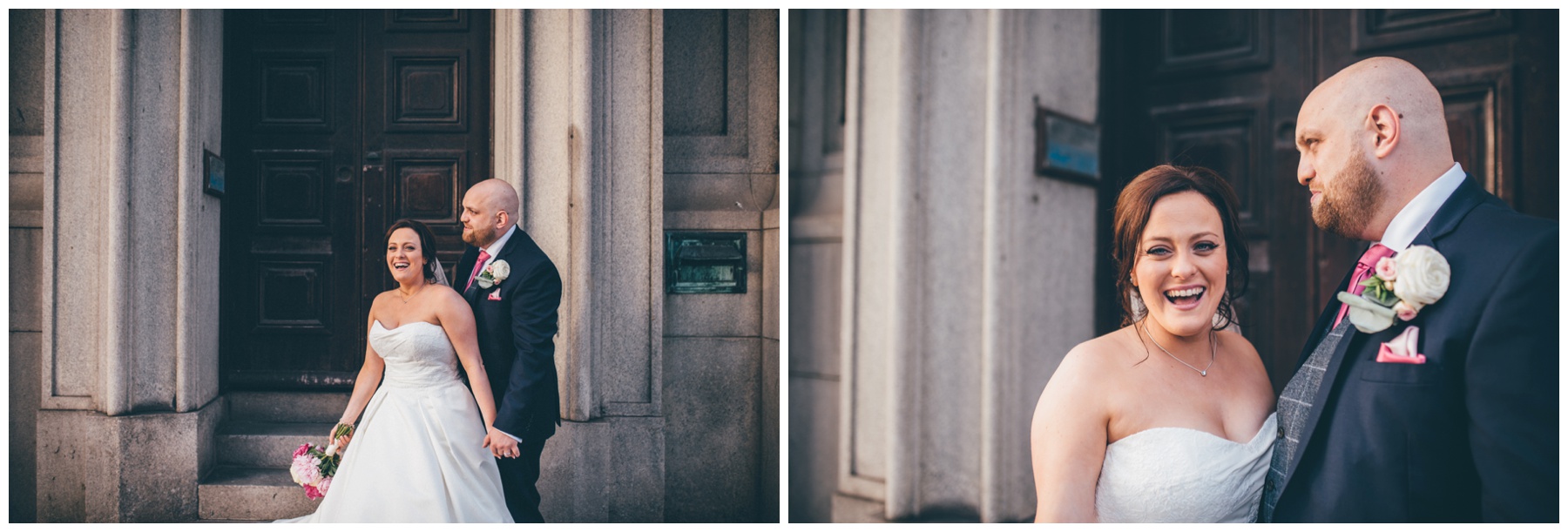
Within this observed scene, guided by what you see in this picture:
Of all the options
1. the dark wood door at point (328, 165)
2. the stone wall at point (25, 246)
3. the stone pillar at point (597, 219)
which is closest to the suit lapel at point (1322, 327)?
the stone pillar at point (597, 219)

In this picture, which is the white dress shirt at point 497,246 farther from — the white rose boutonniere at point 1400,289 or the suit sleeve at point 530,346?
the white rose boutonniere at point 1400,289

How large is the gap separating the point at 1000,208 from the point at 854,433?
3.63 ft

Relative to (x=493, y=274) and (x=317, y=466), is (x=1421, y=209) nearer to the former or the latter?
(x=493, y=274)

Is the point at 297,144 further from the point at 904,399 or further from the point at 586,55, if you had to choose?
the point at 904,399

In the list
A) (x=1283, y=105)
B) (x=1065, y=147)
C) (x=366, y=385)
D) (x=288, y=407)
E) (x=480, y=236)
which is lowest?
(x=288, y=407)

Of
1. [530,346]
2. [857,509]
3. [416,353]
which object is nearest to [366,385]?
[416,353]

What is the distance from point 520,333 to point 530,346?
6cm

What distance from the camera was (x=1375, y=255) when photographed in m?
2.02

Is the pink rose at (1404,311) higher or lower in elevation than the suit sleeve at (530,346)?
higher

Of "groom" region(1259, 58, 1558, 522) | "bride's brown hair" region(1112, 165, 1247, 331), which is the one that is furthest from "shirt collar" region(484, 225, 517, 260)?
"groom" region(1259, 58, 1558, 522)

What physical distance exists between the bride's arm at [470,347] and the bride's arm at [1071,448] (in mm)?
1897

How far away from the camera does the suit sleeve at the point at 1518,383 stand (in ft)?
5.53

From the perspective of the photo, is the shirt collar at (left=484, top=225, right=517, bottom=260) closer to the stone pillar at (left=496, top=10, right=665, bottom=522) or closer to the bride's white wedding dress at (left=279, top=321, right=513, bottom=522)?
the stone pillar at (left=496, top=10, right=665, bottom=522)

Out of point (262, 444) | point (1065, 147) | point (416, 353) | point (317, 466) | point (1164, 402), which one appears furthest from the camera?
point (1065, 147)
